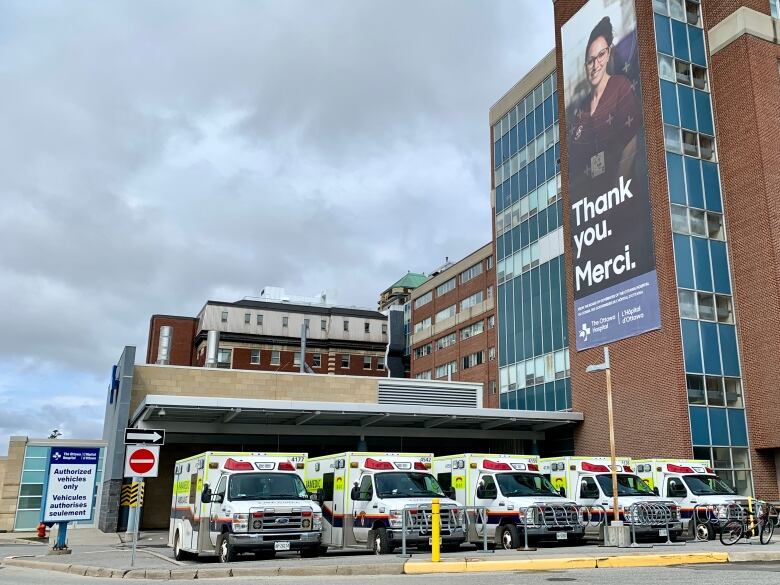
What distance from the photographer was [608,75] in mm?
36469

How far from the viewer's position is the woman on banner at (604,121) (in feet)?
113

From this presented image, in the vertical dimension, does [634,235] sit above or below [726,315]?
above

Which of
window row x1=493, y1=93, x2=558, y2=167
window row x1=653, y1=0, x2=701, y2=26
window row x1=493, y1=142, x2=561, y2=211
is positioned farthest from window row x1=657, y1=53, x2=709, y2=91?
window row x1=493, y1=93, x2=558, y2=167

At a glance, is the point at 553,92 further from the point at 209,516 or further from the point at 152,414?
the point at 209,516

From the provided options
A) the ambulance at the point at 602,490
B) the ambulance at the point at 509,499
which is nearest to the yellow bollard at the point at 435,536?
the ambulance at the point at 509,499

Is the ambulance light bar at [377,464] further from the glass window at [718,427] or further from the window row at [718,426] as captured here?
the glass window at [718,427]

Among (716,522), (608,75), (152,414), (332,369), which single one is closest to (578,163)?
(608,75)

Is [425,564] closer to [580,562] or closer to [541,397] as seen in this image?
[580,562]

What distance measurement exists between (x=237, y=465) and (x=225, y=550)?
210 cm

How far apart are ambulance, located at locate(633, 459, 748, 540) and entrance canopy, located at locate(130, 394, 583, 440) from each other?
10.2 meters

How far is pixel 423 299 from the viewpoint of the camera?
7875 centimetres

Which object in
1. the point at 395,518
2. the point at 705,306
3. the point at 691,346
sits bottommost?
the point at 395,518

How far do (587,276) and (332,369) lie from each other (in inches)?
2151

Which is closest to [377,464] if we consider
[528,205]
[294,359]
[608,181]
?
[608,181]
